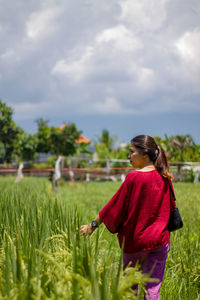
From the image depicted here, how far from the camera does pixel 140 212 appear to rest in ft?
6.72

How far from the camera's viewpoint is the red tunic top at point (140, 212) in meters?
2.03

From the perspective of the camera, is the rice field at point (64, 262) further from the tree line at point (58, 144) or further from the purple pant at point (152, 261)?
the tree line at point (58, 144)

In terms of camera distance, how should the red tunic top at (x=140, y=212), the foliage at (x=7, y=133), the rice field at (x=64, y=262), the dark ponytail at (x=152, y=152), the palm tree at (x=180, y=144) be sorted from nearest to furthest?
the rice field at (x=64, y=262) < the red tunic top at (x=140, y=212) < the dark ponytail at (x=152, y=152) < the palm tree at (x=180, y=144) < the foliage at (x=7, y=133)

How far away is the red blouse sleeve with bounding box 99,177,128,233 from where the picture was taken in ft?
6.77

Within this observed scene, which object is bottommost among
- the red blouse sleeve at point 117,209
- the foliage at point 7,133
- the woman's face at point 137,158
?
the red blouse sleeve at point 117,209

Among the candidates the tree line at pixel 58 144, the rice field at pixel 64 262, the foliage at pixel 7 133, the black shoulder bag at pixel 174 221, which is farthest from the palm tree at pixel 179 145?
the black shoulder bag at pixel 174 221

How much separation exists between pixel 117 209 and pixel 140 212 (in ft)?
0.45

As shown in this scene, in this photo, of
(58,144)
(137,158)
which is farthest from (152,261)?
(58,144)

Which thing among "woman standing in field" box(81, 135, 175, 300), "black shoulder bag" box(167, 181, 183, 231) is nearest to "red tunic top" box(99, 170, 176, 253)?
"woman standing in field" box(81, 135, 175, 300)

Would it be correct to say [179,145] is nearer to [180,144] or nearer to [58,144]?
[180,144]

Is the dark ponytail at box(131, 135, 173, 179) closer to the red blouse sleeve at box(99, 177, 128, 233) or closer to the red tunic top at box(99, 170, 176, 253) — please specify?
the red tunic top at box(99, 170, 176, 253)

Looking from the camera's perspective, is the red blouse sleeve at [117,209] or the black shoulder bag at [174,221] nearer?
the red blouse sleeve at [117,209]

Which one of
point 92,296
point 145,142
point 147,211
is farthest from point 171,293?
point 92,296

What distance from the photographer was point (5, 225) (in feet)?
8.21
